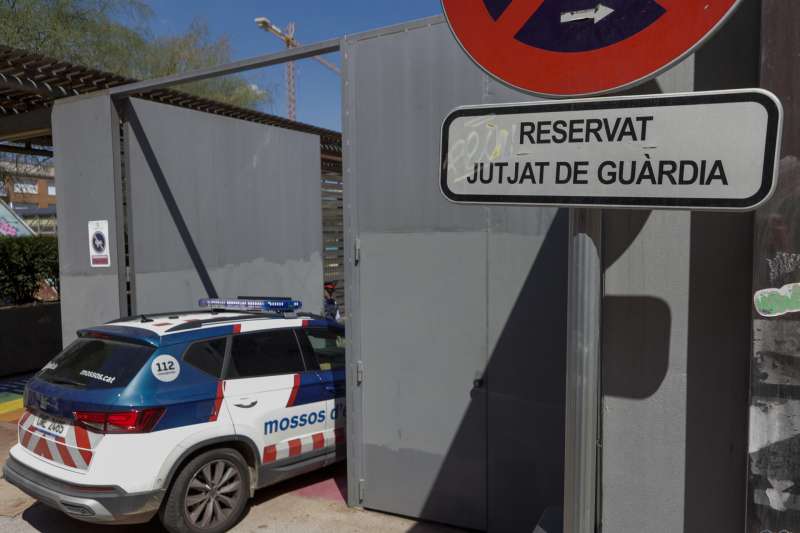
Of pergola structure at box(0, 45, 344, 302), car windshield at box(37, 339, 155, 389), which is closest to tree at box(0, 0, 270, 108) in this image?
pergola structure at box(0, 45, 344, 302)

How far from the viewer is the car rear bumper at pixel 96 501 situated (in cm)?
429

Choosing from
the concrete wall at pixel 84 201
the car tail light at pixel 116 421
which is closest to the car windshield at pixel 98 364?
the car tail light at pixel 116 421

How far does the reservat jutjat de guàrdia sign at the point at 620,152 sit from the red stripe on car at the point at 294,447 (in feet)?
13.7

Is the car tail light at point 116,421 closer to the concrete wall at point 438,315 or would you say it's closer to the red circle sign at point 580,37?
the concrete wall at point 438,315

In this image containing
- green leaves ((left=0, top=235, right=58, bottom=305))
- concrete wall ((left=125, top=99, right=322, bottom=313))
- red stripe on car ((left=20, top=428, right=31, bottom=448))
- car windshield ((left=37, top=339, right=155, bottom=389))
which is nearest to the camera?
car windshield ((left=37, top=339, right=155, bottom=389))

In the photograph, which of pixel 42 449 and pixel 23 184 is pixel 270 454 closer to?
pixel 42 449

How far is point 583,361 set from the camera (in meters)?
1.75

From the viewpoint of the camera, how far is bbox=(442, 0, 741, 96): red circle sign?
1603 mm

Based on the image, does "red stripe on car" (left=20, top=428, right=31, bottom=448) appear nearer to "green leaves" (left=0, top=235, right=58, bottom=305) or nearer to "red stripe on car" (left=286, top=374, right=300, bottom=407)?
"red stripe on car" (left=286, top=374, right=300, bottom=407)

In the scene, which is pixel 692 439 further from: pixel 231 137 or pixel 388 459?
pixel 231 137

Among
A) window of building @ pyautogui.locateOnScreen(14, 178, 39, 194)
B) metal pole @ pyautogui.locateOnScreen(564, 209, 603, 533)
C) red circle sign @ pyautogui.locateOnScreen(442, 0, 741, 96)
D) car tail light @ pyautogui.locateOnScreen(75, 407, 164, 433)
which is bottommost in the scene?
car tail light @ pyautogui.locateOnScreen(75, 407, 164, 433)

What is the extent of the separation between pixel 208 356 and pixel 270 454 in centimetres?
103

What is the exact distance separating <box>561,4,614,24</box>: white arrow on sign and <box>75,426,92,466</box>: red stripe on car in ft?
13.9

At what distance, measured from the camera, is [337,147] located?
43.4 feet
